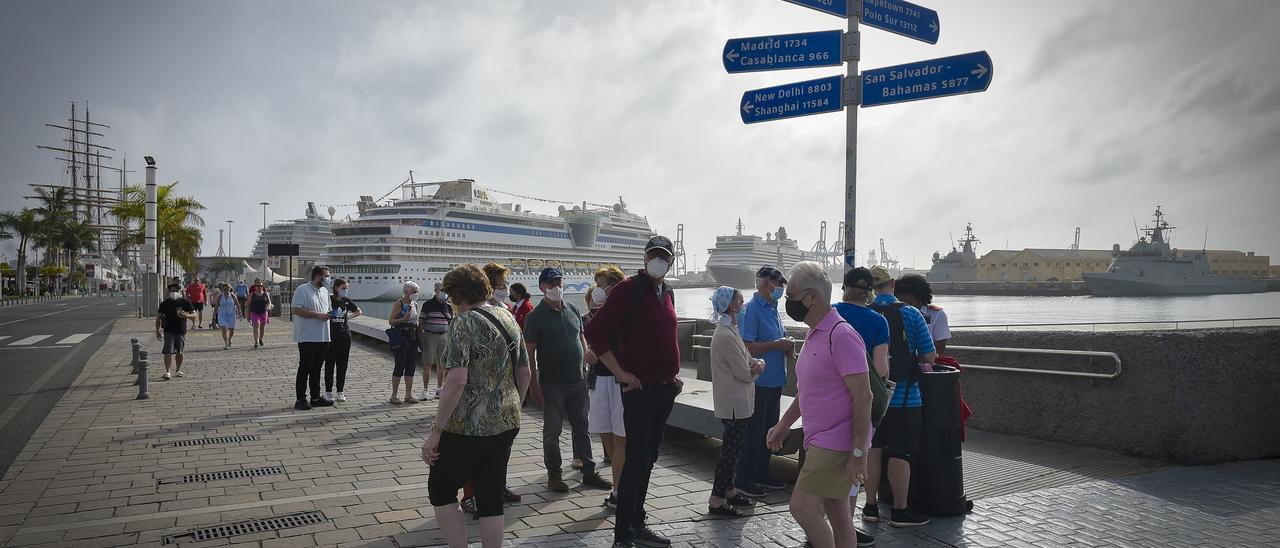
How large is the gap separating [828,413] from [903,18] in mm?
4864

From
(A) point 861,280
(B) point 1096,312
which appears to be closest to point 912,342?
(A) point 861,280

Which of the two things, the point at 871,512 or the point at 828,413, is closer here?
the point at 828,413

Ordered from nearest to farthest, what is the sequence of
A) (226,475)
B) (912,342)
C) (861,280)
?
1. (861,280)
2. (912,342)
3. (226,475)

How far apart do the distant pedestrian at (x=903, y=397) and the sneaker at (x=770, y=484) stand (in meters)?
0.85

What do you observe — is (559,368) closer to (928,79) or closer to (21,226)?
(928,79)

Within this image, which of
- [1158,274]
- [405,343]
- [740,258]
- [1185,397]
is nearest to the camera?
[1185,397]

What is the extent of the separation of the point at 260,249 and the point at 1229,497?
129m

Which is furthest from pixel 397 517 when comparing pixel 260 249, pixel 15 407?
pixel 260 249

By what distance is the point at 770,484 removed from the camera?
201 inches

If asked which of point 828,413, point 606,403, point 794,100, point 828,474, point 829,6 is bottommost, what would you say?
point 606,403

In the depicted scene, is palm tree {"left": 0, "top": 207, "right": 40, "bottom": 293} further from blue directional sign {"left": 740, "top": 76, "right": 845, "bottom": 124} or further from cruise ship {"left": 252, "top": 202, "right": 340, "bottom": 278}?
blue directional sign {"left": 740, "top": 76, "right": 845, "bottom": 124}

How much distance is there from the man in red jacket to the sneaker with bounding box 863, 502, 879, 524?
1291 millimetres

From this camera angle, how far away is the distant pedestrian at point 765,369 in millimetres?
4809

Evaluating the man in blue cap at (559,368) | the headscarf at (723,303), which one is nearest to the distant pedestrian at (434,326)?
the man in blue cap at (559,368)
